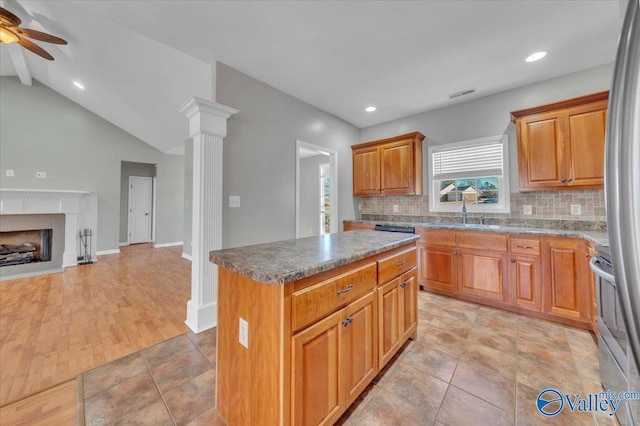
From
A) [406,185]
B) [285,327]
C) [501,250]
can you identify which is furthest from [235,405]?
[406,185]

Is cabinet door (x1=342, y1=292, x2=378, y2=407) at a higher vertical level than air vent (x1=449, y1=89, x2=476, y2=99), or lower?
lower

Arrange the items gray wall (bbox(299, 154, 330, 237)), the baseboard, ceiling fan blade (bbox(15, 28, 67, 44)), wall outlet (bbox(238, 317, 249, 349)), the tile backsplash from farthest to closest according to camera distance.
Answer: gray wall (bbox(299, 154, 330, 237)), the baseboard, the tile backsplash, ceiling fan blade (bbox(15, 28, 67, 44)), wall outlet (bbox(238, 317, 249, 349))

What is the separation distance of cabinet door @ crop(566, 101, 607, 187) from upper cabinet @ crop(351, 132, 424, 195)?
1.65 metres

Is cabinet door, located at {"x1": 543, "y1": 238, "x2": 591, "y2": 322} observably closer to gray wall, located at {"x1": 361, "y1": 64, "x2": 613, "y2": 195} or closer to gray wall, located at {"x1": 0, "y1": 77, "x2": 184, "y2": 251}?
gray wall, located at {"x1": 361, "y1": 64, "x2": 613, "y2": 195}

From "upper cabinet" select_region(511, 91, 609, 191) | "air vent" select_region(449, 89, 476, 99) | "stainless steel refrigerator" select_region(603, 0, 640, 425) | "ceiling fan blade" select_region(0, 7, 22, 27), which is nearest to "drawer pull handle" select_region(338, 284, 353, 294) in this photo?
"stainless steel refrigerator" select_region(603, 0, 640, 425)

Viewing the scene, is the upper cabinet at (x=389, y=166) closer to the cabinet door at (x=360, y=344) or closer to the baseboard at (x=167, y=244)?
the cabinet door at (x=360, y=344)

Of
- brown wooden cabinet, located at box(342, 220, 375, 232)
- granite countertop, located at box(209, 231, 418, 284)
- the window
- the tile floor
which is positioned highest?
the window

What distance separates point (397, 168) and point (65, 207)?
20.0 feet

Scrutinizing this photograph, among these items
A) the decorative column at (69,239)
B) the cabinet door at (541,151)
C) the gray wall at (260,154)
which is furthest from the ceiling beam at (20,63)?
the cabinet door at (541,151)

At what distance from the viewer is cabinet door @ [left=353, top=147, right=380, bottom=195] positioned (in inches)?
163

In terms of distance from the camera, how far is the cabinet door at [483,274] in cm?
272

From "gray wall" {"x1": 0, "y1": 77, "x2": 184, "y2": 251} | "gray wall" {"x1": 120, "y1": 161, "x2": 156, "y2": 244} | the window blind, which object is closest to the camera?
the window blind

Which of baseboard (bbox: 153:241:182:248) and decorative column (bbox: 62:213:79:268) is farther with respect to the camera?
baseboard (bbox: 153:241:182:248)

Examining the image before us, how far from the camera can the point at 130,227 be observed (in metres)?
6.83
